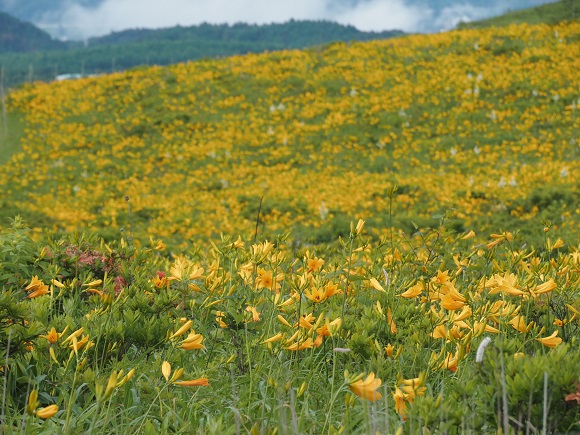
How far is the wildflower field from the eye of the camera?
220 centimetres

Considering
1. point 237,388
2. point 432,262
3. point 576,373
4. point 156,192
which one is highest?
point 576,373

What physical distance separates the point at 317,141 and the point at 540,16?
51.7ft

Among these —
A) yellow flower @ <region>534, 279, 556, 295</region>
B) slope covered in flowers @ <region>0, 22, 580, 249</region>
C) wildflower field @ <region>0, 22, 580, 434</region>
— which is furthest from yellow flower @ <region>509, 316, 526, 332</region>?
slope covered in flowers @ <region>0, 22, 580, 249</region>

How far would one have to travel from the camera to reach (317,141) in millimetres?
17016

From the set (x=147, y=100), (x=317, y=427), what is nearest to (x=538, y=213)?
(x=317, y=427)

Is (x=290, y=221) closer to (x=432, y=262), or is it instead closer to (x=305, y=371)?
(x=432, y=262)

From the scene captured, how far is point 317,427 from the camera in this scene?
2.26 m

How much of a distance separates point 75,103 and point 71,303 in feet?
65.8

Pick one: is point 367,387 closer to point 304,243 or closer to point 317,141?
point 304,243

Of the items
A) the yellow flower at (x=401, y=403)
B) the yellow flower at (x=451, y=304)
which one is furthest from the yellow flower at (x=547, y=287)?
the yellow flower at (x=401, y=403)

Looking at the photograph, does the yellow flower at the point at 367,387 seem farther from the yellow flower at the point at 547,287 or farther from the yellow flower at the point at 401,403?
the yellow flower at the point at 547,287

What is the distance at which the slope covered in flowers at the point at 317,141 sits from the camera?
12227 millimetres

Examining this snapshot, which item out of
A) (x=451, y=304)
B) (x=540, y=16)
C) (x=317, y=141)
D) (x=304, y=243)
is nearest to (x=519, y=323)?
(x=451, y=304)

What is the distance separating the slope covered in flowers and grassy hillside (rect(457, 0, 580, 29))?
54.2 inches
